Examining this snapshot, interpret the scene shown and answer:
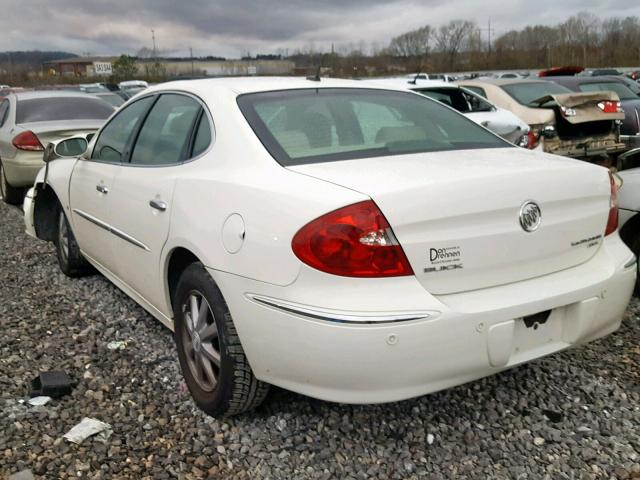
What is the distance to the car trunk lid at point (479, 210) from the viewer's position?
88.0 inches

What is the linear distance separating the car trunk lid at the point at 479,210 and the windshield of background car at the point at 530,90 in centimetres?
649

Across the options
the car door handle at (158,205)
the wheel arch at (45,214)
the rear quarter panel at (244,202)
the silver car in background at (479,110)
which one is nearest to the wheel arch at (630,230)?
the rear quarter panel at (244,202)

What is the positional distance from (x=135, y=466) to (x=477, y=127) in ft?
7.74

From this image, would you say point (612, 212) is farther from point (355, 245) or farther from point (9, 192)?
point (9, 192)

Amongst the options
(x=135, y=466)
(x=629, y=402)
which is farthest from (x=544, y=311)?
(x=135, y=466)

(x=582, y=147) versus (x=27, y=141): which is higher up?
(x=27, y=141)

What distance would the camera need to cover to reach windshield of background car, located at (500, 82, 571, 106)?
9133 mm

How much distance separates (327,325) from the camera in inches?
85.0

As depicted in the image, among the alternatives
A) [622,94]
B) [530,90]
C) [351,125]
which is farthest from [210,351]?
[622,94]

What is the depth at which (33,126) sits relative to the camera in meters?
7.88

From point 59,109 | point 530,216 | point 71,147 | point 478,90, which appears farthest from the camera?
point 478,90

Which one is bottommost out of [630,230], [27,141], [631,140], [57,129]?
[630,230]

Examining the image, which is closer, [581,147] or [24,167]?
[581,147]

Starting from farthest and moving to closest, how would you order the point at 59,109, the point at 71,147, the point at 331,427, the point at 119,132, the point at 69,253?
1. the point at 59,109
2. the point at 69,253
3. the point at 71,147
4. the point at 119,132
5. the point at 331,427
